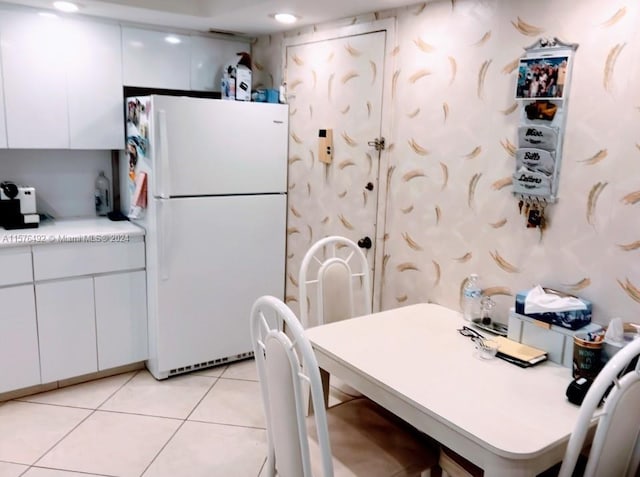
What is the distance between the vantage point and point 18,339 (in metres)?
2.69

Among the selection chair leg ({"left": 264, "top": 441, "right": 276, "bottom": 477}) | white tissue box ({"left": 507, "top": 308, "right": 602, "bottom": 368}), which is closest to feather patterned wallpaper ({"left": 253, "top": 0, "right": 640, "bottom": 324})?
white tissue box ({"left": 507, "top": 308, "right": 602, "bottom": 368})

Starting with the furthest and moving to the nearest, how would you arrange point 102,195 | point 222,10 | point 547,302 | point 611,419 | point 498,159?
point 102,195 < point 222,10 < point 498,159 < point 547,302 < point 611,419

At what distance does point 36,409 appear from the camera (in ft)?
8.89

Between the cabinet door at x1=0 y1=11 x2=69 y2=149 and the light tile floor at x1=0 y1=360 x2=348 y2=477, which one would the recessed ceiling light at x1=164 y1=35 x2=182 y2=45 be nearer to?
the cabinet door at x1=0 y1=11 x2=69 y2=149

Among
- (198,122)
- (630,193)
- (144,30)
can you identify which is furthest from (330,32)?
(630,193)

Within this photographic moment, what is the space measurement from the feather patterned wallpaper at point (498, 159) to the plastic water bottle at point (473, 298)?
1.8 inches

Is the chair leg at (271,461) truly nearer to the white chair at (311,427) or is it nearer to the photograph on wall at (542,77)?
the white chair at (311,427)

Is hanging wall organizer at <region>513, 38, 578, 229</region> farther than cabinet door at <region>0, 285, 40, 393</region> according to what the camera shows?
No

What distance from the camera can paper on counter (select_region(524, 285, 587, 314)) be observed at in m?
1.78

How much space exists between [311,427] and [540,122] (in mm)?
1403

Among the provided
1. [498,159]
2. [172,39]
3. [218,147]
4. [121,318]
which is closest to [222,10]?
[172,39]

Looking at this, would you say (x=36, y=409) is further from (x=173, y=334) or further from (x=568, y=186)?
(x=568, y=186)

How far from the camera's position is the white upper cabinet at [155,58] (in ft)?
9.86

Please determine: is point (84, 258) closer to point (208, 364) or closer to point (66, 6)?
point (208, 364)
